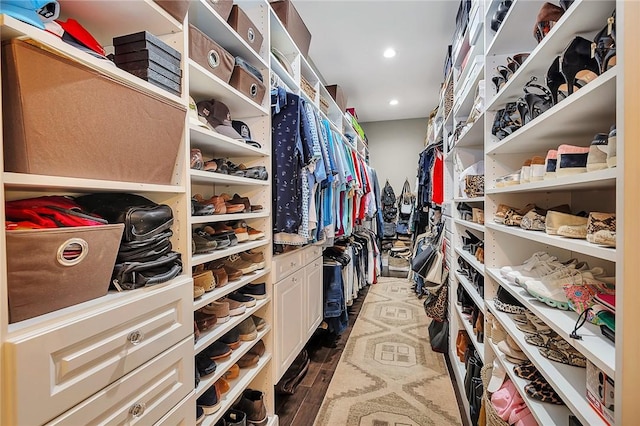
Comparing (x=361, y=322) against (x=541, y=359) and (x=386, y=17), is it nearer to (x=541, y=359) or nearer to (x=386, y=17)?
(x=541, y=359)

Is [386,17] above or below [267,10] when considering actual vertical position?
→ above

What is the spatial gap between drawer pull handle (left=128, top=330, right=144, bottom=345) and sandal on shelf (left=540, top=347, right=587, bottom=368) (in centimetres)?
118

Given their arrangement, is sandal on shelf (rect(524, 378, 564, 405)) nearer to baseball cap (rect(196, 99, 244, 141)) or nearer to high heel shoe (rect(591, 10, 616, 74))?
high heel shoe (rect(591, 10, 616, 74))

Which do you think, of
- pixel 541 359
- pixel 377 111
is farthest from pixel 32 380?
pixel 377 111

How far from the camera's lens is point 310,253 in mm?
2264

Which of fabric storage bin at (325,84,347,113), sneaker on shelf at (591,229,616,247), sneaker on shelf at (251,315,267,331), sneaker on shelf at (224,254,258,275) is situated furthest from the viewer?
fabric storage bin at (325,84,347,113)

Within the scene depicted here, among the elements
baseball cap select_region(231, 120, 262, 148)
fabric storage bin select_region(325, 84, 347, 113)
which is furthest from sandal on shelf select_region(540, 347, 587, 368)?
fabric storage bin select_region(325, 84, 347, 113)

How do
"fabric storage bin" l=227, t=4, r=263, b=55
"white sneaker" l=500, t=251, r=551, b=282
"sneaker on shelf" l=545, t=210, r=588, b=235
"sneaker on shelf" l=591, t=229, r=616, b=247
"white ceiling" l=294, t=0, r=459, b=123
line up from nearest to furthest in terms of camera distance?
"sneaker on shelf" l=591, t=229, r=616, b=247 < "sneaker on shelf" l=545, t=210, r=588, b=235 < "white sneaker" l=500, t=251, r=551, b=282 < "fabric storage bin" l=227, t=4, r=263, b=55 < "white ceiling" l=294, t=0, r=459, b=123

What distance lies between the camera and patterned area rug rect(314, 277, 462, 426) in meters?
1.81

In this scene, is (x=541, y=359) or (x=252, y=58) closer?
(x=541, y=359)

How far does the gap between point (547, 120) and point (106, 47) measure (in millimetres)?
1441

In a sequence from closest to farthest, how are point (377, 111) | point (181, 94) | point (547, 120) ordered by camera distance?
point (547, 120), point (181, 94), point (377, 111)

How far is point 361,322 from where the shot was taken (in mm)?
3260

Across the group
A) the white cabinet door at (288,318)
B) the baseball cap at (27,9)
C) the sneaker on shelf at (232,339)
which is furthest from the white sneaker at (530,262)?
the baseball cap at (27,9)
